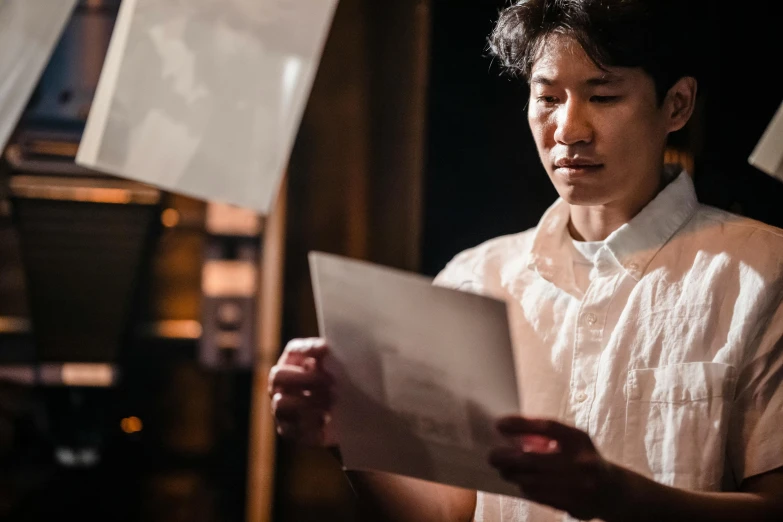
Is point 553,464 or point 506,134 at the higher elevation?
point 506,134

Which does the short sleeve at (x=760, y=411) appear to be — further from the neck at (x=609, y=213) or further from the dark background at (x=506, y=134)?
the dark background at (x=506, y=134)

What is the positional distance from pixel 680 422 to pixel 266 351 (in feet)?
6.77

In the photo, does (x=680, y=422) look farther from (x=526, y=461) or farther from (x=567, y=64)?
(x=567, y=64)

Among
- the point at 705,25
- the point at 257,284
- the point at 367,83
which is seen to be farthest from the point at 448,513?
the point at 257,284

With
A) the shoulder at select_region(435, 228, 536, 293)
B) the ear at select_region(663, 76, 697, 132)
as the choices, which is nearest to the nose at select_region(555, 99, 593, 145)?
the ear at select_region(663, 76, 697, 132)

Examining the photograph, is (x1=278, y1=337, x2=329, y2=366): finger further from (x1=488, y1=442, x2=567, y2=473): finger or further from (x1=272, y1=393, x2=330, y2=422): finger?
(x1=488, y1=442, x2=567, y2=473): finger

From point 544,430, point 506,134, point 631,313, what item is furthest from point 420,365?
point 506,134

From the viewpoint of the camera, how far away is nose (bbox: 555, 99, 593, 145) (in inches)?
39.6

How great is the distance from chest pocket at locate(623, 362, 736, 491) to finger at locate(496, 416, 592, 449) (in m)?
0.23

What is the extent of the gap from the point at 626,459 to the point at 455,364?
0.31 m

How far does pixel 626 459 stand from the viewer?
39.2 inches

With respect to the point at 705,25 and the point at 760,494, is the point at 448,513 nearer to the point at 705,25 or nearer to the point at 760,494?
the point at 760,494

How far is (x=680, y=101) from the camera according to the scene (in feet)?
3.48

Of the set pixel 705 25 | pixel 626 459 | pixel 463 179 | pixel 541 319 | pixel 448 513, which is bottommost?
pixel 448 513
